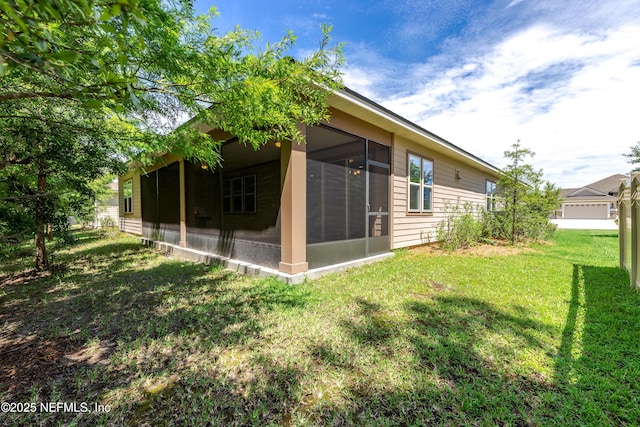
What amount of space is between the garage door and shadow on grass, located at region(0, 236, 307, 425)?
39.6 metres

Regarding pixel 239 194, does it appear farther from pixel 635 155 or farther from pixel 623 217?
pixel 635 155

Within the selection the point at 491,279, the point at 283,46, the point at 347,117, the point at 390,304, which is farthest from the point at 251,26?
the point at 491,279

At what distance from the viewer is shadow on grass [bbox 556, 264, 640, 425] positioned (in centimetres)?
163

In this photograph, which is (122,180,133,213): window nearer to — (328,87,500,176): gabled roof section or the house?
the house

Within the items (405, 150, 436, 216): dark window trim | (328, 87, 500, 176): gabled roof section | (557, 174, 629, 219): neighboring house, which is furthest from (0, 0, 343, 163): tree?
(557, 174, 629, 219): neighboring house

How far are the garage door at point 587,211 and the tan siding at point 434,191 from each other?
2893cm

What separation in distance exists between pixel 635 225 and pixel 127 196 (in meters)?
16.5

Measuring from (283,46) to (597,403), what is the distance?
362 cm

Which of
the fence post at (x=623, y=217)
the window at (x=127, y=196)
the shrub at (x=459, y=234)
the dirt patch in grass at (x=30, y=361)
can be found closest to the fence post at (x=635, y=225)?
the fence post at (x=623, y=217)

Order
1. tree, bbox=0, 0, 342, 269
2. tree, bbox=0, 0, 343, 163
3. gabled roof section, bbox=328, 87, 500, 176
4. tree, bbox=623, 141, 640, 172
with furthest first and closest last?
tree, bbox=623, 141, 640, 172
gabled roof section, bbox=328, 87, 500, 176
tree, bbox=0, 0, 343, 163
tree, bbox=0, 0, 342, 269

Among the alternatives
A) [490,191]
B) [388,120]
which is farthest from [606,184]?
[388,120]

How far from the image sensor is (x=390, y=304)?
10.9 feet

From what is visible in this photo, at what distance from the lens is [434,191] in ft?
26.8

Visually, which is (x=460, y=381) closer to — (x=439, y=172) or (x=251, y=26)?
(x=251, y=26)
